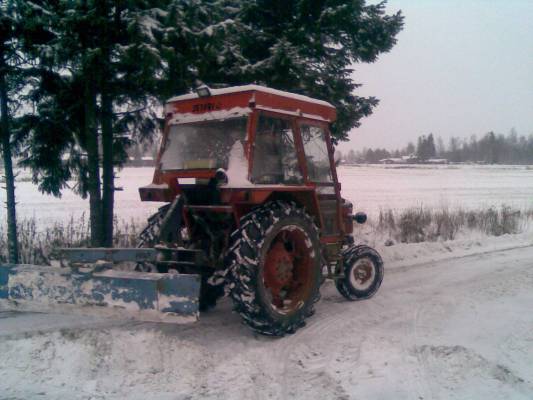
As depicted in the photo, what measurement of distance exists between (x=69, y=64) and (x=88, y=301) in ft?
14.0

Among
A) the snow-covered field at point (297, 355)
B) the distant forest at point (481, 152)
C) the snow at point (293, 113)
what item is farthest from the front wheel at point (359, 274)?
the distant forest at point (481, 152)

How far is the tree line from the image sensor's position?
663cm

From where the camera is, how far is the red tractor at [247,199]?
4.65 meters

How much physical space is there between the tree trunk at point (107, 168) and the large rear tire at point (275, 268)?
13.2 ft

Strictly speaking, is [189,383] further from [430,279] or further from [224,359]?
[430,279]

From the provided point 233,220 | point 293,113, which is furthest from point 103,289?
point 293,113

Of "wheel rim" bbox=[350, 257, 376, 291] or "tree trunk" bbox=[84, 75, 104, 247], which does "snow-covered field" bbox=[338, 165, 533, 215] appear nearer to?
"wheel rim" bbox=[350, 257, 376, 291]

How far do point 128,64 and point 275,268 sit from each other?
3.88 m

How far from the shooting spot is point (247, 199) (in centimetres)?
464

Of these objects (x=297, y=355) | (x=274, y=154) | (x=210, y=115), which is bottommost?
(x=297, y=355)

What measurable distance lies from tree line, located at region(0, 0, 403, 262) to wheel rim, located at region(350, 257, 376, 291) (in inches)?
154

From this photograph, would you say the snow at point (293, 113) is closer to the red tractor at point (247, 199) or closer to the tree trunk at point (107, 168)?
the red tractor at point (247, 199)

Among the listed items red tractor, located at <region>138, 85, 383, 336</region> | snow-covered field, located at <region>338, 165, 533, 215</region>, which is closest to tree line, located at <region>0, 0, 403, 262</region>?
red tractor, located at <region>138, 85, 383, 336</region>

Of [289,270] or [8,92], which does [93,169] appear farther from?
[289,270]
